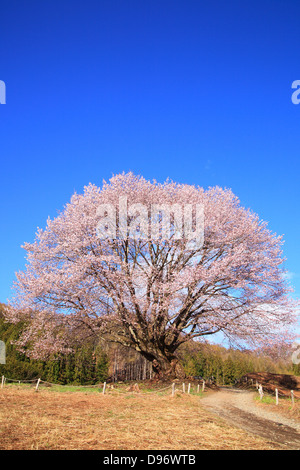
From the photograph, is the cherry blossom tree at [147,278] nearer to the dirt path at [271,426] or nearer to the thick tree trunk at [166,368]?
the thick tree trunk at [166,368]

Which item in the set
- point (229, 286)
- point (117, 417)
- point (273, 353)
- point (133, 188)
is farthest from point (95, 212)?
point (273, 353)

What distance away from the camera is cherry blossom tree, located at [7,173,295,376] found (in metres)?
19.4

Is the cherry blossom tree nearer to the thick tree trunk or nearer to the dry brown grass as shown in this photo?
the thick tree trunk

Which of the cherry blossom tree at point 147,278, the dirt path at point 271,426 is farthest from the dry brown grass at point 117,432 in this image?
the cherry blossom tree at point 147,278

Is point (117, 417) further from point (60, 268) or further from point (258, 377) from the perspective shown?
point (258, 377)

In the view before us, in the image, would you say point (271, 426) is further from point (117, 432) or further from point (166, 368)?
point (166, 368)

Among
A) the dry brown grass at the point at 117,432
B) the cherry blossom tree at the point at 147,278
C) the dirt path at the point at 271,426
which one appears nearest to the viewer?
the dry brown grass at the point at 117,432

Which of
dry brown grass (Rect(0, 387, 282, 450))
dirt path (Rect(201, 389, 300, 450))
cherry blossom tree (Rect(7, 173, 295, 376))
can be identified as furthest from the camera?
cherry blossom tree (Rect(7, 173, 295, 376))

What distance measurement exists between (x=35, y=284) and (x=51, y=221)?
5.02 m

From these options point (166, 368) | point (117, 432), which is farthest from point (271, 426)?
point (166, 368)

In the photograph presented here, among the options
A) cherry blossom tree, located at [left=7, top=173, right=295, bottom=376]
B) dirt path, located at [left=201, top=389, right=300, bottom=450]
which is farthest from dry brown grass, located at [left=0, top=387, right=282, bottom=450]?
cherry blossom tree, located at [left=7, top=173, right=295, bottom=376]

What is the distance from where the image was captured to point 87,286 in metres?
19.7

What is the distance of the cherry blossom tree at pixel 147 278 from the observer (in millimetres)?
19406

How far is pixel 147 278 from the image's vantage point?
19000mm
